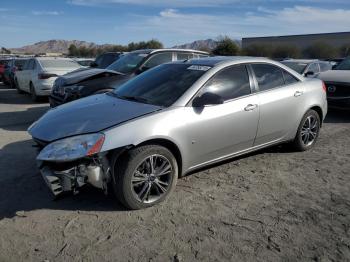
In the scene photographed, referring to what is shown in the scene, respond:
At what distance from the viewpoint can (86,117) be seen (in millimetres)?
4172

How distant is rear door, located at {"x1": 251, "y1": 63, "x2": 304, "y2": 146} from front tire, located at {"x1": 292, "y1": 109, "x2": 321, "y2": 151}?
261 mm

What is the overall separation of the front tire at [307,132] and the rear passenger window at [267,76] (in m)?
0.81

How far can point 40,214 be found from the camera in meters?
3.92

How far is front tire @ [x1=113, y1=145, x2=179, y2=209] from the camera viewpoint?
3.79m

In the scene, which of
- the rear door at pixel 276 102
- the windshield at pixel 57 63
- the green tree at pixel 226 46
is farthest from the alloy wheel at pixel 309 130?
the green tree at pixel 226 46

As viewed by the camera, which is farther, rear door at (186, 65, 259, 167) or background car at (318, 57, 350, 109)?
background car at (318, 57, 350, 109)

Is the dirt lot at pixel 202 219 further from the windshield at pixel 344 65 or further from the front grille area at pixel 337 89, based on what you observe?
the windshield at pixel 344 65

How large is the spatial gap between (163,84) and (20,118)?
566cm

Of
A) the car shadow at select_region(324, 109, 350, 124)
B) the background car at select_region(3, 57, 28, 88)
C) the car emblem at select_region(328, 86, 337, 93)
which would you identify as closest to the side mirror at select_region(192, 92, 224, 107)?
the car shadow at select_region(324, 109, 350, 124)

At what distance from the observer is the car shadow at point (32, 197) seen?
4.05 metres

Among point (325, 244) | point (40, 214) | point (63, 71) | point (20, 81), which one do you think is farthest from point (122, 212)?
point (20, 81)

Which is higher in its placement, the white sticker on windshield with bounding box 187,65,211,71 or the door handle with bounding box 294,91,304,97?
the white sticker on windshield with bounding box 187,65,211,71

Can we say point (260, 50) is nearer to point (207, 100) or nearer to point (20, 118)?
point (20, 118)

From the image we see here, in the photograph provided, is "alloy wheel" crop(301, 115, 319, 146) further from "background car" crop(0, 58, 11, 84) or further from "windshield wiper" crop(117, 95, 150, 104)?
"background car" crop(0, 58, 11, 84)
